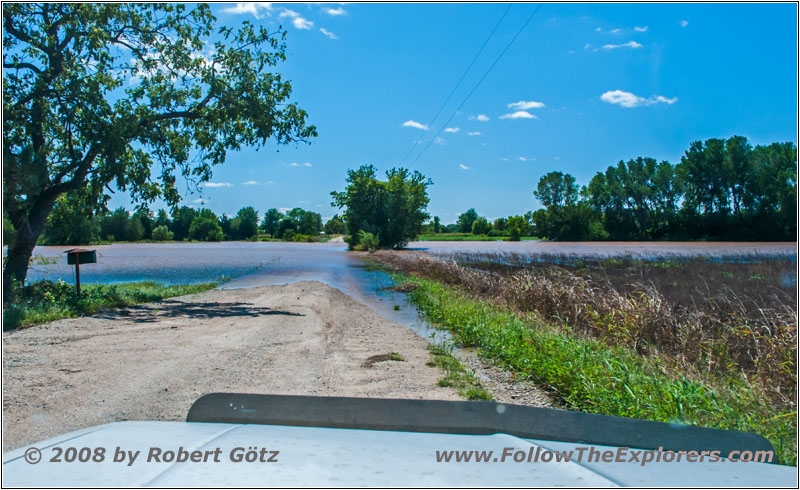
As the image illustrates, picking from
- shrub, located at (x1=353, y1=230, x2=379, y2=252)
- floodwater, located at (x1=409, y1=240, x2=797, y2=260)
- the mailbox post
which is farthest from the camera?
shrub, located at (x1=353, y1=230, x2=379, y2=252)

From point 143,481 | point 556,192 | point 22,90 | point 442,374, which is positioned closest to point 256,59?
point 22,90

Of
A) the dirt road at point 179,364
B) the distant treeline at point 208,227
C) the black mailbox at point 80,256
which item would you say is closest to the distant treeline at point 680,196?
the black mailbox at point 80,256

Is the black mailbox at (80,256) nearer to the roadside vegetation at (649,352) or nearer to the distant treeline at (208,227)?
the roadside vegetation at (649,352)

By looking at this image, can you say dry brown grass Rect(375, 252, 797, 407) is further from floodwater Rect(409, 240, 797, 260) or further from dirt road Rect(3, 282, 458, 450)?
floodwater Rect(409, 240, 797, 260)

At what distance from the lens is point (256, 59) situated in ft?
50.2

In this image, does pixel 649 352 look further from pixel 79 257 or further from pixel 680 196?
pixel 680 196

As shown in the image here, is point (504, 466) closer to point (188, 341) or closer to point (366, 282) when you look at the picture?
point (188, 341)

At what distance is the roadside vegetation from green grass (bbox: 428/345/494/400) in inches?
24.9

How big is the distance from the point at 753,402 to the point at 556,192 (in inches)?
2108

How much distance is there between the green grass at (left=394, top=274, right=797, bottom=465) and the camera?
4324 millimetres

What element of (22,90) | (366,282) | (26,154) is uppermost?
(22,90)

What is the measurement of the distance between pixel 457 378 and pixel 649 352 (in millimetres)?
3053

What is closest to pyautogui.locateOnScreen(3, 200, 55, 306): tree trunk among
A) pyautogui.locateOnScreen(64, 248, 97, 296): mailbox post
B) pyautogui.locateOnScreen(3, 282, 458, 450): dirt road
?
pyautogui.locateOnScreen(64, 248, 97, 296): mailbox post

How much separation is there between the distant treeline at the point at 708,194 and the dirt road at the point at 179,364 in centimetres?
3517
